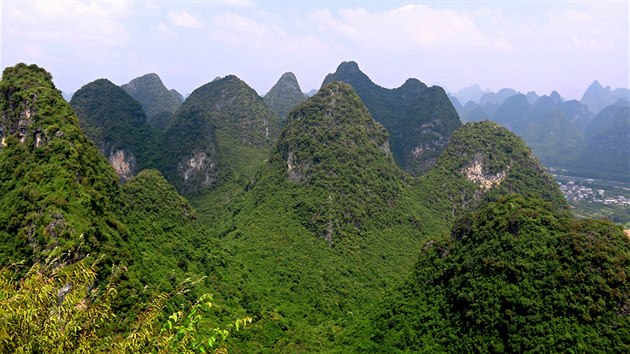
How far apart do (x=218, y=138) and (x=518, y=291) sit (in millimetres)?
75494

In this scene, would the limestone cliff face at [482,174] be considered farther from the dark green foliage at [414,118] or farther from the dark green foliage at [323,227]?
the dark green foliage at [414,118]

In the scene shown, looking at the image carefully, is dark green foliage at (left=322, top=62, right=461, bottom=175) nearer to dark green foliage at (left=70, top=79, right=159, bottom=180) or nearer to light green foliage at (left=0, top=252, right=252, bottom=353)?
dark green foliage at (left=70, top=79, right=159, bottom=180)

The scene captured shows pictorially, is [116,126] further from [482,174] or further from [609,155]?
[609,155]

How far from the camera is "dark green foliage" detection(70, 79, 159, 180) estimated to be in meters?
78.1

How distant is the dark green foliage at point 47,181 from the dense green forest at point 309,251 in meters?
0.13

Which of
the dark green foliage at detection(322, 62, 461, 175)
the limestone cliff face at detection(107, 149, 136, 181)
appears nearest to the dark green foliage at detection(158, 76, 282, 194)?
the limestone cliff face at detection(107, 149, 136, 181)

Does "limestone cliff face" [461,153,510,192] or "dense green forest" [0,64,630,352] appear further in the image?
"limestone cliff face" [461,153,510,192]

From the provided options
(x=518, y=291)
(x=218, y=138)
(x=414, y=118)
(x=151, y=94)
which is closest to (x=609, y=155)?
(x=414, y=118)

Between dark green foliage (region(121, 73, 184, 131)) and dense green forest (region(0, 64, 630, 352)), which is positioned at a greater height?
dark green foliage (region(121, 73, 184, 131))

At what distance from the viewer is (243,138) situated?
92688 mm

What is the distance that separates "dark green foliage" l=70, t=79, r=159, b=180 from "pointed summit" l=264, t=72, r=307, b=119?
5858 cm

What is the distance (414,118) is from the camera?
106 meters

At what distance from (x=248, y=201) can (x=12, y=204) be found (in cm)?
3565

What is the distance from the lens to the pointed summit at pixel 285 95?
142 meters
